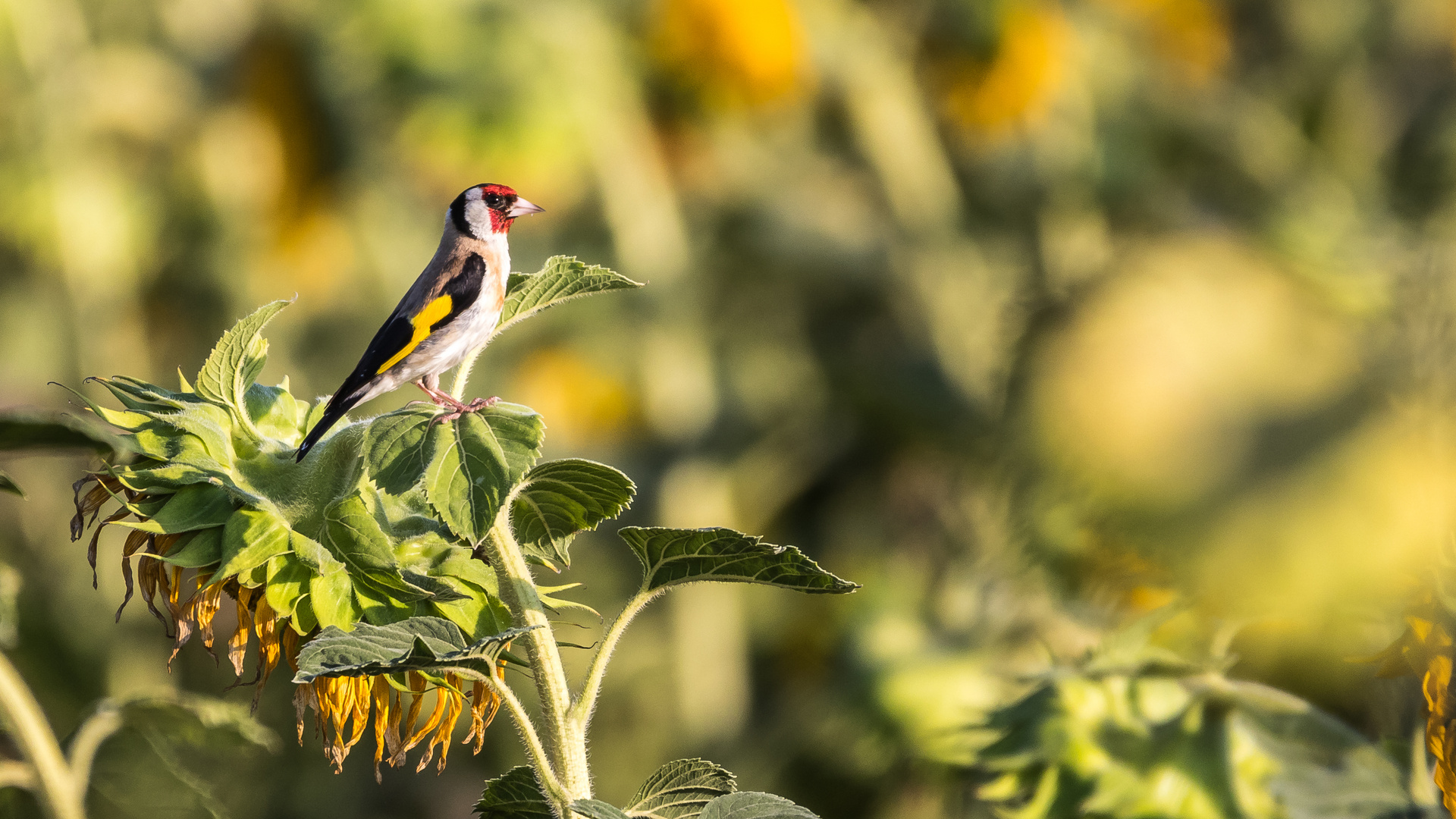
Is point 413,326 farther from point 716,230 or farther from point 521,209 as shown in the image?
point 716,230

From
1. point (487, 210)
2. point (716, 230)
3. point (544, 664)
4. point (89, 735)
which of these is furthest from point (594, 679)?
point (716, 230)

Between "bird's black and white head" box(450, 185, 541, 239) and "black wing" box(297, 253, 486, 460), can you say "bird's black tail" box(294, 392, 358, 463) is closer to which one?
"black wing" box(297, 253, 486, 460)

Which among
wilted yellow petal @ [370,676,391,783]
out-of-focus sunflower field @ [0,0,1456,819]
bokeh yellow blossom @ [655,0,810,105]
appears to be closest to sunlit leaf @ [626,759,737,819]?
wilted yellow petal @ [370,676,391,783]

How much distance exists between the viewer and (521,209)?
0.65m

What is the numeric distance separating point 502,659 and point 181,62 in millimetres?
3411

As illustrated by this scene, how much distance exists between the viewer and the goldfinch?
55cm

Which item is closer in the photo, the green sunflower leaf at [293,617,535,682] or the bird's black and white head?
the green sunflower leaf at [293,617,535,682]

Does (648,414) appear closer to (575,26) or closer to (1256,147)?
(575,26)

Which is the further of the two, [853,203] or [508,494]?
[853,203]

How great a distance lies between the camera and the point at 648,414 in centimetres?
321

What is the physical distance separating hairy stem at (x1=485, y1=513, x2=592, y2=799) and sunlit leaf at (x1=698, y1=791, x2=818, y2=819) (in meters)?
0.05

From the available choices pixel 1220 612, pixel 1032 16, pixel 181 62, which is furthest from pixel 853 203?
pixel 1220 612

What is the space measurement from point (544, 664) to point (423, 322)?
17cm

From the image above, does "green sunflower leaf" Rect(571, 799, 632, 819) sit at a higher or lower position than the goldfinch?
lower
